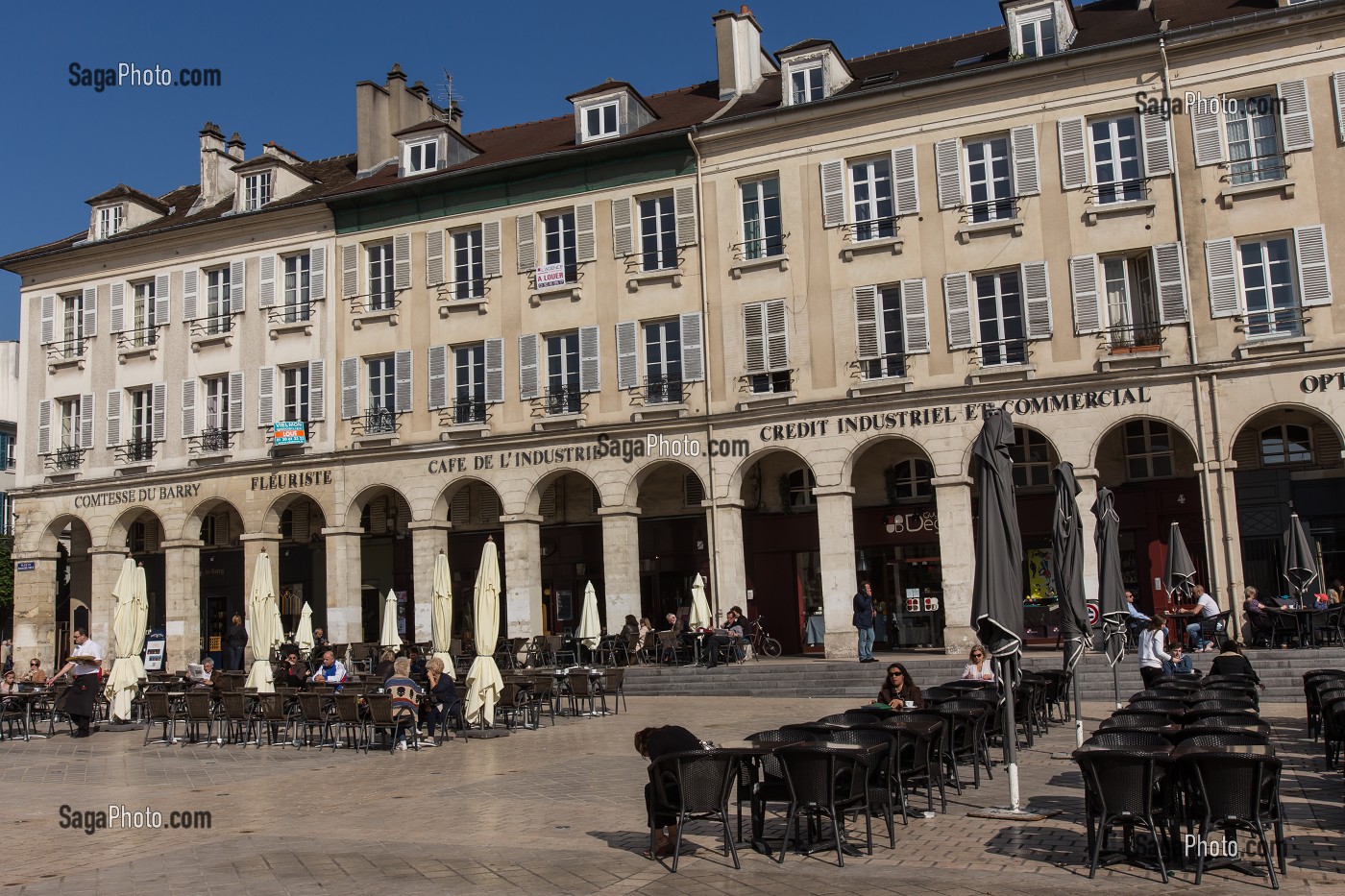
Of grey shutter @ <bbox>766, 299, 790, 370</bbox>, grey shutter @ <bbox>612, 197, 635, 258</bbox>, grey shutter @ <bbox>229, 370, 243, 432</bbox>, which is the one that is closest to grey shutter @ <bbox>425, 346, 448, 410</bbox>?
grey shutter @ <bbox>612, 197, 635, 258</bbox>

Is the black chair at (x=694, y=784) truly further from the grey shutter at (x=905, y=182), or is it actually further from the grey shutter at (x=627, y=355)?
the grey shutter at (x=627, y=355)

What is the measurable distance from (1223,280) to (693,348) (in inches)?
437

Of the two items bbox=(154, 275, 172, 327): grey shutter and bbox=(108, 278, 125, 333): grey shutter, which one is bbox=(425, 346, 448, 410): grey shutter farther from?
bbox=(108, 278, 125, 333): grey shutter

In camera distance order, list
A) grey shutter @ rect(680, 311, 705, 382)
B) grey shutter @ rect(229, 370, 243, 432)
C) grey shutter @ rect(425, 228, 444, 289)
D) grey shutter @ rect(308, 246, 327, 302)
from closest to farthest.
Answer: grey shutter @ rect(680, 311, 705, 382) < grey shutter @ rect(425, 228, 444, 289) < grey shutter @ rect(308, 246, 327, 302) < grey shutter @ rect(229, 370, 243, 432)

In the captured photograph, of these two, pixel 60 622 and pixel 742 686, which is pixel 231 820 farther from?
pixel 60 622

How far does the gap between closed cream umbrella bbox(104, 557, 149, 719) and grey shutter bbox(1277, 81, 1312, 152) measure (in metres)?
22.8

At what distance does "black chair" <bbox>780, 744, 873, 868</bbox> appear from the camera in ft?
28.9

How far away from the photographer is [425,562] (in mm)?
30312

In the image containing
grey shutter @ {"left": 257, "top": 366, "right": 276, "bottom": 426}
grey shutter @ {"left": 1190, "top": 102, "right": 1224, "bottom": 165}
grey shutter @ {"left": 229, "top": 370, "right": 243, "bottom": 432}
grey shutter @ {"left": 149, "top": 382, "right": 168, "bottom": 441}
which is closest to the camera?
grey shutter @ {"left": 1190, "top": 102, "right": 1224, "bottom": 165}

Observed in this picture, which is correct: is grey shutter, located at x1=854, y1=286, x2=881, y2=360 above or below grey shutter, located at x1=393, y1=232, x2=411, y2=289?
below

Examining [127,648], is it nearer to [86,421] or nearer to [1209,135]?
[86,421]

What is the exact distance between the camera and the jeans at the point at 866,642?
23922 mm

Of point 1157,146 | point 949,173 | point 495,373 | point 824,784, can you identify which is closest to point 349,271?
point 495,373

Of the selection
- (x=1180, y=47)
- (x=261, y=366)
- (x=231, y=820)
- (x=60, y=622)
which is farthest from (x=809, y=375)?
(x=60, y=622)
